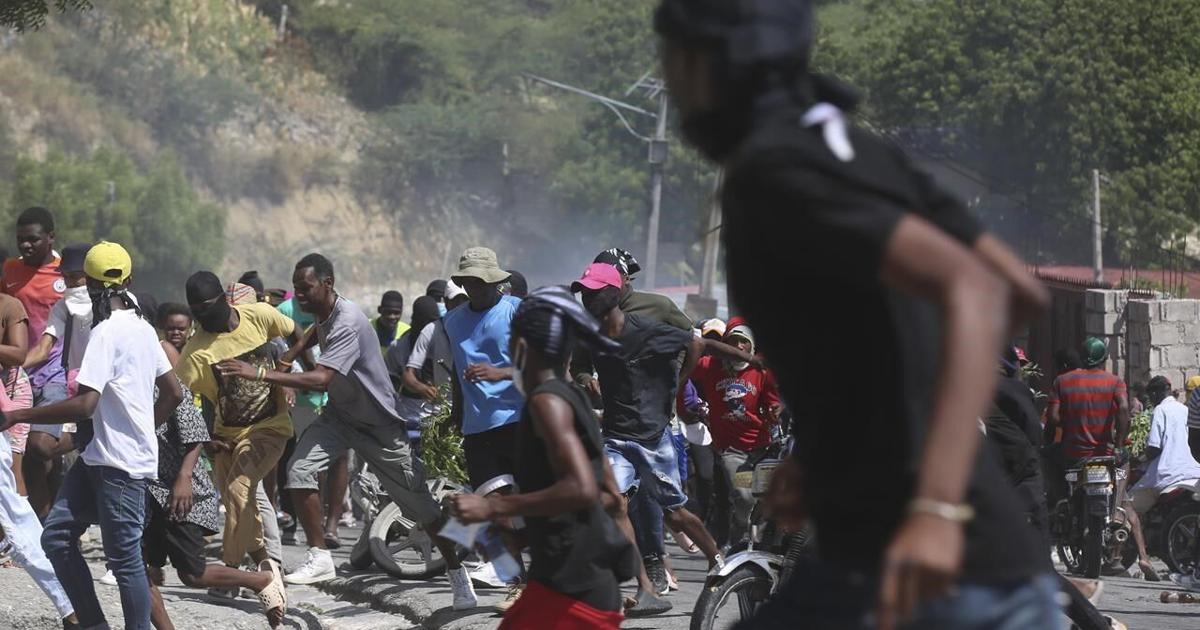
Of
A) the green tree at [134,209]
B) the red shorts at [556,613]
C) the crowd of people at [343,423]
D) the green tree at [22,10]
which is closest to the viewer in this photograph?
the red shorts at [556,613]

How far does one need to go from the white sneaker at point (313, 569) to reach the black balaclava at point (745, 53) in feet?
25.6

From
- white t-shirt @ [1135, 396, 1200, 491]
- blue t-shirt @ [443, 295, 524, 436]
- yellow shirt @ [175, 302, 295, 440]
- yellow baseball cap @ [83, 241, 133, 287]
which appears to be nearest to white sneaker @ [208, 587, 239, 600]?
yellow shirt @ [175, 302, 295, 440]

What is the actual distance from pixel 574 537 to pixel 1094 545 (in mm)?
7830

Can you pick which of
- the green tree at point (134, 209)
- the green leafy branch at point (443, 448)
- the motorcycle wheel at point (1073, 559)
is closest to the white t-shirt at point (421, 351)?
the green leafy branch at point (443, 448)

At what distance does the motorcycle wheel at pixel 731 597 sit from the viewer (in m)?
7.10

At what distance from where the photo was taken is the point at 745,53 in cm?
253

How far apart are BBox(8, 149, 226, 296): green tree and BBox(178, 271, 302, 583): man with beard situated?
1932 inches

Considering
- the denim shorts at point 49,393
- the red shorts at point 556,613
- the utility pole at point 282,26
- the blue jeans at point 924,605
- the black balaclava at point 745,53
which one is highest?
the utility pole at point 282,26

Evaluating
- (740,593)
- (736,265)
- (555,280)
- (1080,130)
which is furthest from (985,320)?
(555,280)

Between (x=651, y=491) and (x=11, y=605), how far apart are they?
10.1 feet

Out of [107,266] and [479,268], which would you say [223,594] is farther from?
[107,266]

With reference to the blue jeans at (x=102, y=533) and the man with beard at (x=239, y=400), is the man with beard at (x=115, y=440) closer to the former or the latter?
the blue jeans at (x=102, y=533)

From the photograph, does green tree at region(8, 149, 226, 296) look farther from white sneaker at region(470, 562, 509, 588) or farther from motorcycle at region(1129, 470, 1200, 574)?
white sneaker at region(470, 562, 509, 588)

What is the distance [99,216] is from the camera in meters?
59.6
